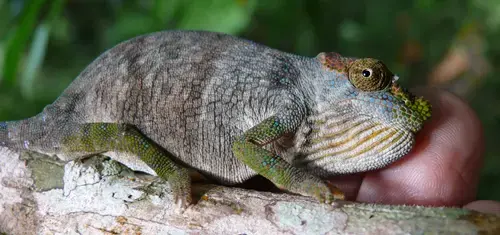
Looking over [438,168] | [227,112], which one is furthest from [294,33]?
[227,112]

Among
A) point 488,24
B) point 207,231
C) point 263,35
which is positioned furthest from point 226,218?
point 488,24

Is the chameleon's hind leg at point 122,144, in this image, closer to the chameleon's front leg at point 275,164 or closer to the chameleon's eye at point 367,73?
the chameleon's front leg at point 275,164

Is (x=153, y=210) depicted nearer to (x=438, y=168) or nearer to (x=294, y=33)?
(x=438, y=168)

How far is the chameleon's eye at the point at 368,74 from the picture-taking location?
1388 mm

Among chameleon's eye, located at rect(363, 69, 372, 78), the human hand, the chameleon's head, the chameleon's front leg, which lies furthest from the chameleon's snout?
the chameleon's front leg

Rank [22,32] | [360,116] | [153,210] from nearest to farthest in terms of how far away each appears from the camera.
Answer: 1. [153,210]
2. [360,116]
3. [22,32]

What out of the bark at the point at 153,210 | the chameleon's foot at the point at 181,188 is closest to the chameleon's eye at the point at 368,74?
the bark at the point at 153,210

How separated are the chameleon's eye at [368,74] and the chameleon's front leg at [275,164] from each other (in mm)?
268

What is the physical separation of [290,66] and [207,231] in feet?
2.21

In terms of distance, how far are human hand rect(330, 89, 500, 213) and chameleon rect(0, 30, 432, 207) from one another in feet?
0.77

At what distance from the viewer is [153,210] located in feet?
4.27

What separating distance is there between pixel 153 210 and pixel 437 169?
1.12 meters

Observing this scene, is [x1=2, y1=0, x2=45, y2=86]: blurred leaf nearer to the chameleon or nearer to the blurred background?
the blurred background

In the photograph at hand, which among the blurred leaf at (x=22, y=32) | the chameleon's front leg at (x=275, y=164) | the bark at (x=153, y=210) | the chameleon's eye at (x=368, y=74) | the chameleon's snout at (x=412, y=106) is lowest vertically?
the bark at (x=153, y=210)
